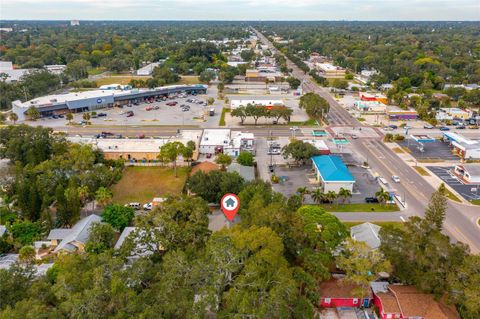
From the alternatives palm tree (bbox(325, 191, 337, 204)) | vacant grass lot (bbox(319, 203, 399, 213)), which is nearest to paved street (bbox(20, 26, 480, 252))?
vacant grass lot (bbox(319, 203, 399, 213))

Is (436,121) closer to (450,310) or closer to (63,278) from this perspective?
(450,310)

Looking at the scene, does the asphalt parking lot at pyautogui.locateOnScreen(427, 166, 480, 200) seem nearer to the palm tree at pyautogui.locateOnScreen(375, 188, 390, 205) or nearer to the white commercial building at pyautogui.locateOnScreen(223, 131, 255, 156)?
the palm tree at pyautogui.locateOnScreen(375, 188, 390, 205)

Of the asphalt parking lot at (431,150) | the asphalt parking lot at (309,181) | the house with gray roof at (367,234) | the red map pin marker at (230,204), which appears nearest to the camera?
the red map pin marker at (230,204)

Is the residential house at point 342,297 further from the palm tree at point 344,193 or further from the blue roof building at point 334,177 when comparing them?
the blue roof building at point 334,177

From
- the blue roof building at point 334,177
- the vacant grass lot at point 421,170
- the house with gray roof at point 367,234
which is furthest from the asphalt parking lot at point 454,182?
the house with gray roof at point 367,234

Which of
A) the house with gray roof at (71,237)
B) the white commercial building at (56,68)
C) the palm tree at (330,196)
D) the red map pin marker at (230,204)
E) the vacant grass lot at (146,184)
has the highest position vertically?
the white commercial building at (56,68)

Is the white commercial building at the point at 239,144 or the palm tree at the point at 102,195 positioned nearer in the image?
the palm tree at the point at 102,195
